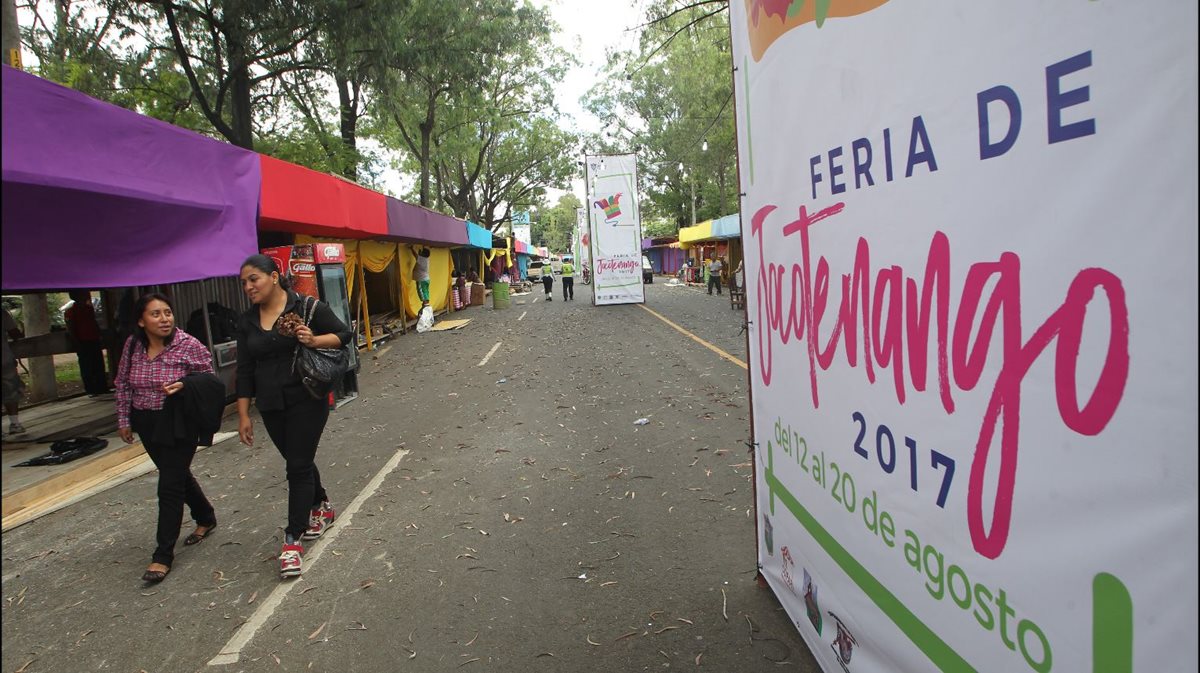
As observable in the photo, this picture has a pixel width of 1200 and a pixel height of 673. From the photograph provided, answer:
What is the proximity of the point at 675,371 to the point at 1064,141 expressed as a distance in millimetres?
8507

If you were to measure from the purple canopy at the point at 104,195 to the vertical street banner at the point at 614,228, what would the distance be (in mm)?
15931

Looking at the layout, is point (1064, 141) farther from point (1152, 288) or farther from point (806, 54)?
point (806, 54)

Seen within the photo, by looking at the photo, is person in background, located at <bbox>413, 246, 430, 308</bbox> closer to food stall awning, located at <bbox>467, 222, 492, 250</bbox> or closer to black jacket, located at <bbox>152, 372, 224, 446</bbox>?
food stall awning, located at <bbox>467, 222, 492, 250</bbox>

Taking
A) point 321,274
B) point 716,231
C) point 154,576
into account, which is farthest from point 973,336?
point 716,231

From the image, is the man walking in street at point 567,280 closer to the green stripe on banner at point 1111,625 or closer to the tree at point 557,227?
the green stripe on banner at point 1111,625

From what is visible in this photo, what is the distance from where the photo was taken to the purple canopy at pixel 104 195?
330 cm

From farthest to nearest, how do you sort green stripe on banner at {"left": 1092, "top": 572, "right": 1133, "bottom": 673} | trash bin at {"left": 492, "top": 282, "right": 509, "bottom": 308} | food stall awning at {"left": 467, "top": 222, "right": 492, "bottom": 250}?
food stall awning at {"left": 467, "top": 222, "right": 492, "bottom": 250} → trash bin at {"left": 492, "top": 282, "right": 509, "bottom": 308} → green stripe on banner at {"left": 1092, "top": 572, "right": 1133, "bottom": 673}

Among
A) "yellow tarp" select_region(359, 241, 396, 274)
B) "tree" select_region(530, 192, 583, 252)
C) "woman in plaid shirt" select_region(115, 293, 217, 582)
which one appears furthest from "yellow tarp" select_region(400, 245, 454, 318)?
"tree" select_region(530, 192, 583, 252)

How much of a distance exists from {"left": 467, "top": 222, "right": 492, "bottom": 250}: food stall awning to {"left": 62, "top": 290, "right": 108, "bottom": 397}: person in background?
14.6 metres

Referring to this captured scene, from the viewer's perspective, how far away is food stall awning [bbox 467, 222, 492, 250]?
81.8 ft

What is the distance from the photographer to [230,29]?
35.7ft

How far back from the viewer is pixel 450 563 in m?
4.05

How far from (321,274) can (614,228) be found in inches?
526

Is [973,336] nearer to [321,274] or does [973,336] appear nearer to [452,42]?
[321,274]
